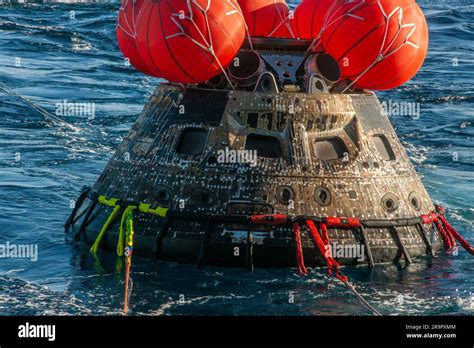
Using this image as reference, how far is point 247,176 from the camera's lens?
16.2 metres

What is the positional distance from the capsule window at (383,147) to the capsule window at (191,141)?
119 inches

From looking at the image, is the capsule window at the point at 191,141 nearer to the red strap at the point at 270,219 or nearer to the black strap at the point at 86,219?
the red strap at the point at 270,219

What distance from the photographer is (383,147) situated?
17.5 metres

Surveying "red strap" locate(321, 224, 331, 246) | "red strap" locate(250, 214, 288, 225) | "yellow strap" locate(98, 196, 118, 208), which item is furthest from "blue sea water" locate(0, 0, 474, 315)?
"yellow strap" locate(98, 196, 118, 208)

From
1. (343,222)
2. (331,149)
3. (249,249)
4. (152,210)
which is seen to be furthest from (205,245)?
(331,149)

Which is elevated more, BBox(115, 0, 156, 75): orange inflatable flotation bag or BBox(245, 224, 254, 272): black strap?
BBox(115, 0, 156, 75): orange inflatable flotation bag

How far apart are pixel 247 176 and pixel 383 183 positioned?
94.7 inches

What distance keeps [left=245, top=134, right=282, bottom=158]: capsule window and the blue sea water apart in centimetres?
198

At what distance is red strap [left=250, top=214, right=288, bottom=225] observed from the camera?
51.8 ft

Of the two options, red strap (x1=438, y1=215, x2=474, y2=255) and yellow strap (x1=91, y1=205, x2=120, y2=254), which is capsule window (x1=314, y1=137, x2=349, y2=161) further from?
yellow strap (x1=91, y1=205, x2=120, y2=254)

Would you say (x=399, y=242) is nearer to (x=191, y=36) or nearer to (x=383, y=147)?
(x=383, y=147)

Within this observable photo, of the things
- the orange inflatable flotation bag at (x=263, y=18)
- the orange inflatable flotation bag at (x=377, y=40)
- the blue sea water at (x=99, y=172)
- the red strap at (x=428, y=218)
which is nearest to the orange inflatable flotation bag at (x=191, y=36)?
the orange inflatable flotation bag at (x=377, y=40)

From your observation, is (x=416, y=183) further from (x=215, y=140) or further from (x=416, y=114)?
(x=416, y=114)

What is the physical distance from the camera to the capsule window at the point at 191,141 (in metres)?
16.7
